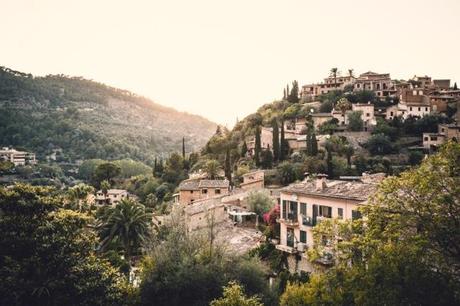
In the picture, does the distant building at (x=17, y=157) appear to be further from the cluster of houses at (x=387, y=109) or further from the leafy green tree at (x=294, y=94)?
the leafy green tree at (x=294, y=94)

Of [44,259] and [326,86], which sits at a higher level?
[326,86]

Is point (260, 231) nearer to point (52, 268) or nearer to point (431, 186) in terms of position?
point (52, 268)

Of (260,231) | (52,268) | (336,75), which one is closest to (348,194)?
(260,231)

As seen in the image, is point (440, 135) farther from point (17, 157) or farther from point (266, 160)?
point (17, 157)

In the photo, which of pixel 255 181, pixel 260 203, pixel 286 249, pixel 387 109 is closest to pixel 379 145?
pixel 387 109

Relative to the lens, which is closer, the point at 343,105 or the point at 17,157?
the point at 343,105

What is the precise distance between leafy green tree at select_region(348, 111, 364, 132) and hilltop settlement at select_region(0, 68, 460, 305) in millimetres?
327

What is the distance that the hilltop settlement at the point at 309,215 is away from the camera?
1573 centimetres

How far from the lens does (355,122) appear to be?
78.9m

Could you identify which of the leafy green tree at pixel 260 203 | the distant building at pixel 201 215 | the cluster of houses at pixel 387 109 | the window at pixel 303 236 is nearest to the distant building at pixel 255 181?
the distant building at pixel 201 215

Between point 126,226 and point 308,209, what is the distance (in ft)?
47.8

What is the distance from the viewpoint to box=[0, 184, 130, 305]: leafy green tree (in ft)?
65.5

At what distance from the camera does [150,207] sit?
70.1 meters

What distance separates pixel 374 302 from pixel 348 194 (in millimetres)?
A: 12604
